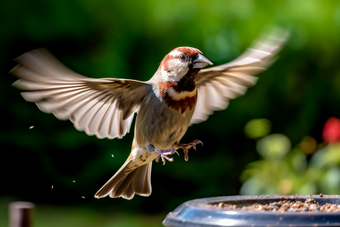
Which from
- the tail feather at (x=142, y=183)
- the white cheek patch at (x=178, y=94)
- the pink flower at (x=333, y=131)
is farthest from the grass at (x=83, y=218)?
the white cheek patch at (x=178, y=94)

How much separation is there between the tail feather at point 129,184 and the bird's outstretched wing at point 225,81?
1.56 feet

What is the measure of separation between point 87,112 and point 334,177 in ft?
6.26

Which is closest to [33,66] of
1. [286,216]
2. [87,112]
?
[87,112]

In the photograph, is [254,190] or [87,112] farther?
[254,190]

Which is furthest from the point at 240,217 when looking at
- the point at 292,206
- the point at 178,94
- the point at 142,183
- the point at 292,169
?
the point at 292,169

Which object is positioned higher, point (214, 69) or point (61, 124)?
point (214, 69)

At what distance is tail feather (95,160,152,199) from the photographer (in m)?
3.37

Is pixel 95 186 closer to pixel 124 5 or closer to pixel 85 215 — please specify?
pixel 85 215

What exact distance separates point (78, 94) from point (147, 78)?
Answer: 169cm

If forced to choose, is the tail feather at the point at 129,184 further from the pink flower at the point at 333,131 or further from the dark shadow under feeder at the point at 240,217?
the pink flower at the point at 333,131

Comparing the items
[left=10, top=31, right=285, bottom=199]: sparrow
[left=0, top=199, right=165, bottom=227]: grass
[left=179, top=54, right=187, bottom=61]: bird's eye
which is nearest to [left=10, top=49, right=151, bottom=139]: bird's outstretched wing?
[left=10, top=31, right=285, bottom=199]: sparrow

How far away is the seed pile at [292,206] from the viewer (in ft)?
6.93

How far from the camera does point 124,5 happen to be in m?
4.84

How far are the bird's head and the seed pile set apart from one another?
0.84 m
